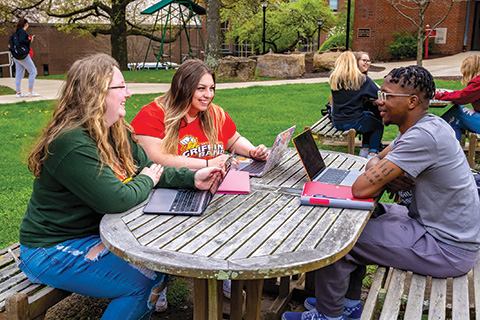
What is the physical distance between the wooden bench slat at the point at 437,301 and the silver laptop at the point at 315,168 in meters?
0.74

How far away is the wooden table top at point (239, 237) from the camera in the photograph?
1911 mm

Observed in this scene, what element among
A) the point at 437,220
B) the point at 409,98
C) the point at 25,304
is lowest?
the point at 25,304

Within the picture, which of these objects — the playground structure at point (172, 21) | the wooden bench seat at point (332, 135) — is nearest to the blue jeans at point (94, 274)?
the wooden bench seat at point (332, 135)

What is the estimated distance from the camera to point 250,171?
3279 mm

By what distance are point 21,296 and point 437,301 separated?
190cm

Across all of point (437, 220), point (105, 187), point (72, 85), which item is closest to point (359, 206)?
point (437, 220)

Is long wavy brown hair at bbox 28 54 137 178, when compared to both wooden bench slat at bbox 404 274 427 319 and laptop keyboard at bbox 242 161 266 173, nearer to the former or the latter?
laptop keyboard at bbox 242 161 266 173

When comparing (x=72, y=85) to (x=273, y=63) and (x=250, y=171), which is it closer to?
(x=250, y=171)

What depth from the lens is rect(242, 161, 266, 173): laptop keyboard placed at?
331 cm

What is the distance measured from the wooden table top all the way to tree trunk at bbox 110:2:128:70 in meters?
21.6

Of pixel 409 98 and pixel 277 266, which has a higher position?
pixel 409 98

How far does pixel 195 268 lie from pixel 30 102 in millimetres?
10469

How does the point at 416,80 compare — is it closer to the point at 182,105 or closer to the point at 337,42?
the point at 182,105

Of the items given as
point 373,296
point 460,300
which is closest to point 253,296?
point 373,296
